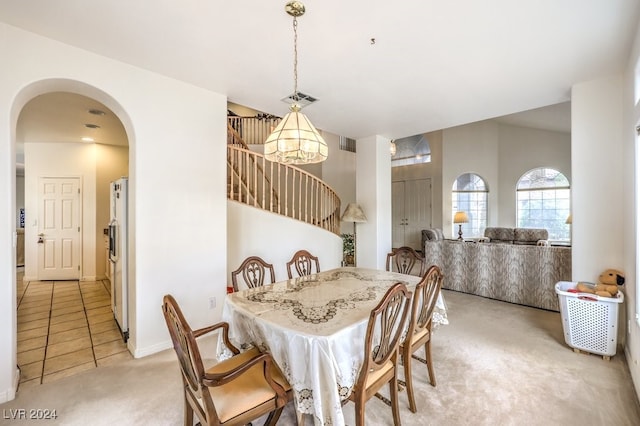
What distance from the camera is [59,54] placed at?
7.56 feet

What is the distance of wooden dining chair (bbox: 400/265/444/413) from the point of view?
194 cm

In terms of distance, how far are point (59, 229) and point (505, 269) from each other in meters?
7.84

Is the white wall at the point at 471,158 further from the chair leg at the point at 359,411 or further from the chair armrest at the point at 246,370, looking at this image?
the chair armrest at the point at 246,370

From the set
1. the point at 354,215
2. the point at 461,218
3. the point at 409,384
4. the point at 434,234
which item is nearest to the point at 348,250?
the point at 354,215

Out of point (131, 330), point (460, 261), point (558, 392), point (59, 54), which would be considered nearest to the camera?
point (558, 392)

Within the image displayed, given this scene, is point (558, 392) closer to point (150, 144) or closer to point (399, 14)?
point (399, 14)

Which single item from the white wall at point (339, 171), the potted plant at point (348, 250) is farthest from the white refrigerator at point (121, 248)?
the white wall at point (339, 171)

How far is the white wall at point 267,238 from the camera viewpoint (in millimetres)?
3969

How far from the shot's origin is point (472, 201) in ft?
28.4

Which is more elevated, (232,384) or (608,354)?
(232,384)

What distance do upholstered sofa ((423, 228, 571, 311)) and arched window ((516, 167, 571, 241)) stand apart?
5.12 m

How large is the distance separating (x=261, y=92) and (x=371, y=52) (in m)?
1.34

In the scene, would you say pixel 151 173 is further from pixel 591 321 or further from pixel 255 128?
pixel 255 128

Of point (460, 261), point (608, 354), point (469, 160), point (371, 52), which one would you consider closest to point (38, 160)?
point (371, 52)
